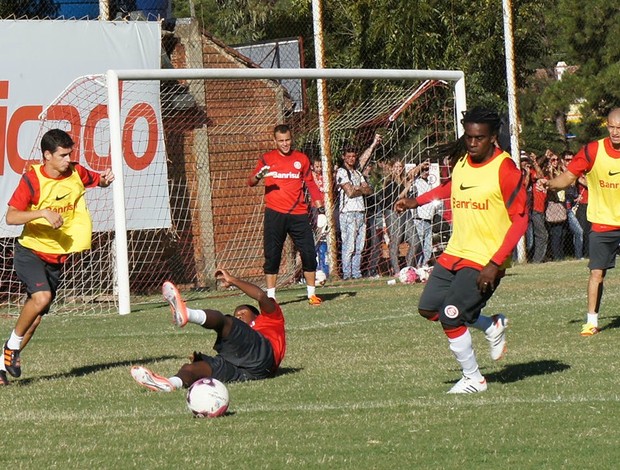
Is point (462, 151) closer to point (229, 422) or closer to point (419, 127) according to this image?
point (229, 422)

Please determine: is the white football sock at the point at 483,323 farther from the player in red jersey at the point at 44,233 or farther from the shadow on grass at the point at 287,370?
the player in red jersey at the point at 44,233

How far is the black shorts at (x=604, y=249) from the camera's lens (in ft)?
40.0

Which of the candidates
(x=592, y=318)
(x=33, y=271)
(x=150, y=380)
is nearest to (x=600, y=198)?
(x=592, y=318)

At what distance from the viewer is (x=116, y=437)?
25.0ft

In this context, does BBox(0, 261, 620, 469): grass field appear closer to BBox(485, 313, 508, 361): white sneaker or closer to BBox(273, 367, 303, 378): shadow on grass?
BBox(273, 367, 303, 378): shadow on grass

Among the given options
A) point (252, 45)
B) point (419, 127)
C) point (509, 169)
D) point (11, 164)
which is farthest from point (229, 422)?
point (252, 45)

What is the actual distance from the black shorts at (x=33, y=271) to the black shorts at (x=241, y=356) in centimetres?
162

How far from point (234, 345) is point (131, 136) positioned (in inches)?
380

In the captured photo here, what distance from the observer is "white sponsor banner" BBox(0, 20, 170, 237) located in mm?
18219

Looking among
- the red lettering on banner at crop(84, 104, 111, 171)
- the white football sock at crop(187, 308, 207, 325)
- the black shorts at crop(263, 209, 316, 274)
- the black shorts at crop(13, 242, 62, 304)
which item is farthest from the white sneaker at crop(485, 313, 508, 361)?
the red lettering on banner at crop(84, 104, 111, 171)

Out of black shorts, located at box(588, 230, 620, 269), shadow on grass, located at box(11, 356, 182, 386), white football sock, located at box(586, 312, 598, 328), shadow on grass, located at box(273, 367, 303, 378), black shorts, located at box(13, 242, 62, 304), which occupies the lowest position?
shadow on grass, located at box(11, 356, 182, 386)

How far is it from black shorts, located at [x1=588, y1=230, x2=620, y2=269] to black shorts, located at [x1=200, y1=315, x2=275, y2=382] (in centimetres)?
392

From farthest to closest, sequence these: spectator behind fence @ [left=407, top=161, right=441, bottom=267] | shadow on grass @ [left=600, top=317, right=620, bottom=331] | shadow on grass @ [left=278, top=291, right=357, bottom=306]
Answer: spectator behind fence @ [left=407, top=161, right=441, bottom=267]
shadow on grass @ [left=278, top=291, right=357, bottom=306]
shadow on grass @ [left=600, top=317, right=620, bottom=331]

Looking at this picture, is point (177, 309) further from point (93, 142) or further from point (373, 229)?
point (373, 229)
